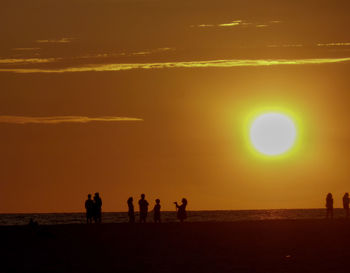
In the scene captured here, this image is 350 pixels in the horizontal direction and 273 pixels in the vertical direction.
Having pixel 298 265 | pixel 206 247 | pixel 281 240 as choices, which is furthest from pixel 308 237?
pixel 298 265

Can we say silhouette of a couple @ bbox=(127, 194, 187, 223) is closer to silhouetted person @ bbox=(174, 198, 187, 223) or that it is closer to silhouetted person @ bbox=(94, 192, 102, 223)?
silhouetted person @ bbox=(174, 198, 187, 223)

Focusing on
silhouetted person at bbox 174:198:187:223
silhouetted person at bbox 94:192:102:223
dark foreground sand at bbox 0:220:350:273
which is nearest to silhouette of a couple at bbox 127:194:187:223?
silhouetted person at bbox 174:198:187:223

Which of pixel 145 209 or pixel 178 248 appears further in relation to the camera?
pixel 145 209

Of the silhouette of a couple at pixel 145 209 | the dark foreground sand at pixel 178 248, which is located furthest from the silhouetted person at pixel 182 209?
the dark foreground sand at pixel 178 248

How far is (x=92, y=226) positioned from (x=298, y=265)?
16411mm

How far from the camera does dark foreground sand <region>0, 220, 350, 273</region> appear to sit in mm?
29969

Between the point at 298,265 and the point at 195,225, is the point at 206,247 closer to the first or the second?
the point at 298,265

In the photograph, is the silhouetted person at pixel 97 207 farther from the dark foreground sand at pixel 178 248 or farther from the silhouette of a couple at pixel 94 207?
the dark foreground sand at pixel 178 248

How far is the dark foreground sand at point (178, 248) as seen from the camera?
29969mm

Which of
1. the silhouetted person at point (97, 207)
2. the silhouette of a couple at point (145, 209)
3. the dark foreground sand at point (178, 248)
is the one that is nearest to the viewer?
the dark foreground sand at point (178, 248)

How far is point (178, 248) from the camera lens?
116 ft

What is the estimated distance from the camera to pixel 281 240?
38.0 meters

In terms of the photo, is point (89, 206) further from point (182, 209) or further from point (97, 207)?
point (182, 209)

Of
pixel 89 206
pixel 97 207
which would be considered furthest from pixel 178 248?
pixel 89 206
